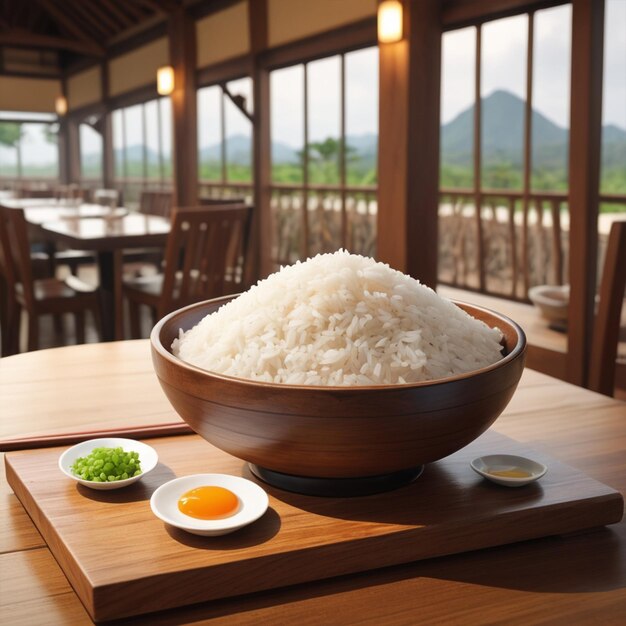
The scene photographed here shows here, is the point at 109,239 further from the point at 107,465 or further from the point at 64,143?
the point at 64,143

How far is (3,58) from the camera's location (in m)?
11.5

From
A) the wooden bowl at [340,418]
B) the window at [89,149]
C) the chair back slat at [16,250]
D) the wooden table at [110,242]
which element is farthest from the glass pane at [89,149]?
the wooden bowl at [340,418]

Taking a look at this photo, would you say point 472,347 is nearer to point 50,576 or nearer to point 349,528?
point 349,528

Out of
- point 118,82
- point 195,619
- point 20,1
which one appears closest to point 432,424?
point 195,619

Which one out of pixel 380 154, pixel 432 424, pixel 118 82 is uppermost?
pixel 118 82

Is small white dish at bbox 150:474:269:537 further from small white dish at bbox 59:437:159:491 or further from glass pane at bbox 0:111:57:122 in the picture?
glass pane at bbox 0:111:57:122

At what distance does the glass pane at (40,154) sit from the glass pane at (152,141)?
12.3ft

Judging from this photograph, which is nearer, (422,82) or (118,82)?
(422,82)

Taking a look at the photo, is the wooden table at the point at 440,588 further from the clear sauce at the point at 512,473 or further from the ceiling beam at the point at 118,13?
the ceiling beam at the point at 118,13

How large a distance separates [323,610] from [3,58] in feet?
41.1

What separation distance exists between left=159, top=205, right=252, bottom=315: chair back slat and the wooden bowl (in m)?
2.64

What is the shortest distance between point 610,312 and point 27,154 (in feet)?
43.1

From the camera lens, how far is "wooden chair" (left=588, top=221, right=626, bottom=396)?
4.99 ft

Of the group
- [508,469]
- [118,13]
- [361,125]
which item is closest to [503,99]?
[118,13]
